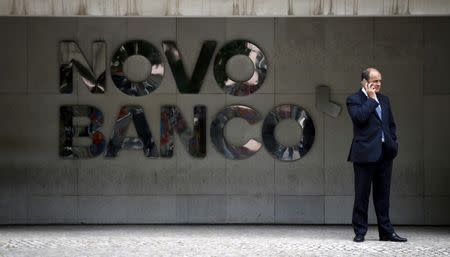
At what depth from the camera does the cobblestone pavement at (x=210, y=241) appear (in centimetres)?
1005

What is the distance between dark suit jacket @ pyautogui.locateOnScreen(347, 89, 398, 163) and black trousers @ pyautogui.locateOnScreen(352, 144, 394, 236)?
153 millimetres

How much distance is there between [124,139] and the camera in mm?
12961

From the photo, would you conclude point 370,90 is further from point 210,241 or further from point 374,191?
point 210,241

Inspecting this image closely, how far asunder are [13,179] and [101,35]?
242 cm

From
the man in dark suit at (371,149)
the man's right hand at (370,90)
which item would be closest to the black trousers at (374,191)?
the man in dark suit at (371,149)

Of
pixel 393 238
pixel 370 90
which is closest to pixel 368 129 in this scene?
pixel 370 90

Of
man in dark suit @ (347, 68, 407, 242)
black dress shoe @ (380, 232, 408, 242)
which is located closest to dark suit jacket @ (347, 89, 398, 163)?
man in dark suit @ (347, 68, 407, 242)

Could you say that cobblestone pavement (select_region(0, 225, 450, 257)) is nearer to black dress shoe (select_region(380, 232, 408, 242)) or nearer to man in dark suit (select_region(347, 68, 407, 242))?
black dress shoe (select_region(380, 232, 408, 242))

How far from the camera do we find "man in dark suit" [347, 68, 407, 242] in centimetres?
1043

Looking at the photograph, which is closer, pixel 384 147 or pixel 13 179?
pixel 384 147

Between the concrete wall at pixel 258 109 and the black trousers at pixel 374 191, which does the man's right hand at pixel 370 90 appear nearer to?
the black trousers at pixel 374 191

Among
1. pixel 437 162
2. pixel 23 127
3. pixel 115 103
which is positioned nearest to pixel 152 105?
pixel 115 103

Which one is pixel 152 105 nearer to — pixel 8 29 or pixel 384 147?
pixel 8 29

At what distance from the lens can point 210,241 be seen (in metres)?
11.0
